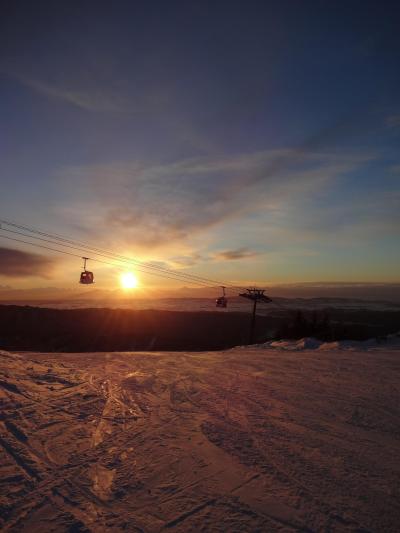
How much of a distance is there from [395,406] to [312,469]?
5.18 meters

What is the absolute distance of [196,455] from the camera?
632 centimetres

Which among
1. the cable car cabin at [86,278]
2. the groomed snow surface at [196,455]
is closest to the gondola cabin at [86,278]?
the cable car cabin at [86,278]

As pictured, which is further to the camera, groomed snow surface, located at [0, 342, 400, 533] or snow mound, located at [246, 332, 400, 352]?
snow mound, located at [246, 332, 400, 352]

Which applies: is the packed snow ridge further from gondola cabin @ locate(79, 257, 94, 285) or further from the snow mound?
gondola cabin @ locate(79, 257, 94, 285)

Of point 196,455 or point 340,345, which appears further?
point 340,345

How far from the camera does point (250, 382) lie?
12.6 metres

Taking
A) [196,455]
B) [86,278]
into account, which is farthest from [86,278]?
[196,455]

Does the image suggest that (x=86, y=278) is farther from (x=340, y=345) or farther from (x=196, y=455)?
(x=196, y=455)

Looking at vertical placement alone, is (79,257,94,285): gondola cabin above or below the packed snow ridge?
above

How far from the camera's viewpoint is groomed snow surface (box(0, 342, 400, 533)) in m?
4.50

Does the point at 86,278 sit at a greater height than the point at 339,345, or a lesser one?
greater

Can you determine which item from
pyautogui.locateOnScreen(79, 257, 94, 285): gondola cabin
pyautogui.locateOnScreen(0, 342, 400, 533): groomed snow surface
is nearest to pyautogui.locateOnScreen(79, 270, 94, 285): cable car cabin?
pyautogui.locateOnScreen(79, 257, 94, 285): gondola cabin

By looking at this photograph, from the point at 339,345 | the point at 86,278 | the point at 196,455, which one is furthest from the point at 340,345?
the point at 196,455

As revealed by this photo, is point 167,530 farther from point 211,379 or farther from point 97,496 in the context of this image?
point 211,379
